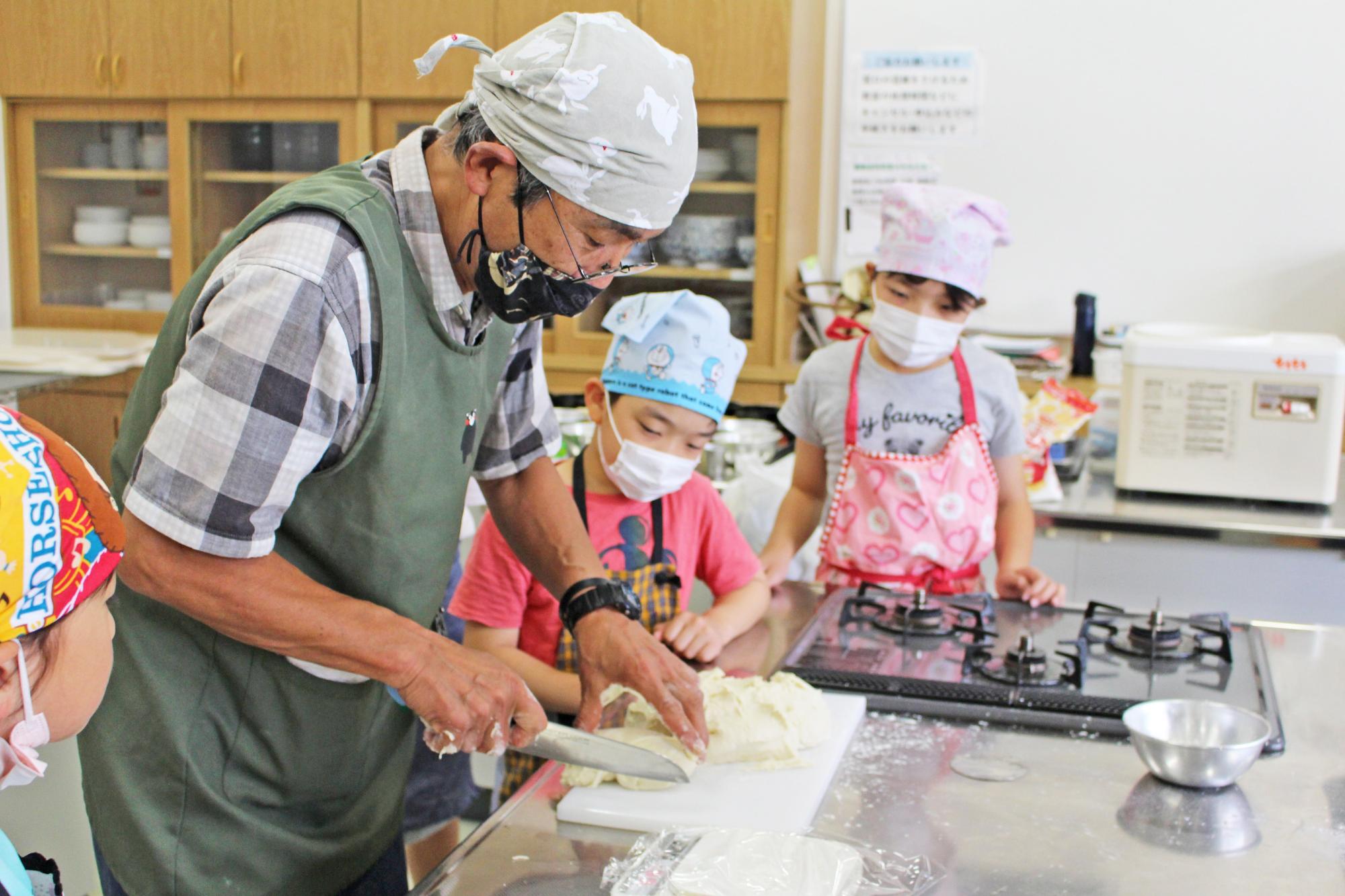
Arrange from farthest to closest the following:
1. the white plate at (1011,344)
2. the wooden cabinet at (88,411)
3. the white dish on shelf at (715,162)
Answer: the wooden cabinet at (88,411)
the white dish on shelf at (715,162)
the white plate at (1011,344)

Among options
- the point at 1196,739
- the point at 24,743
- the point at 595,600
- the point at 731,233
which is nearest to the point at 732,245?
the point at 731,233

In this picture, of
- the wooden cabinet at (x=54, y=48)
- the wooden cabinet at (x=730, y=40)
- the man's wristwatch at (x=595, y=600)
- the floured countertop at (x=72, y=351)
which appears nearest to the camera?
the man's wristwatch at (x=595, y=600)

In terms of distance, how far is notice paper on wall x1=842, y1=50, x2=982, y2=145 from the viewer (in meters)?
3.57

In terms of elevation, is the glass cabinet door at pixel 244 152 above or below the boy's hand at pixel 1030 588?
above

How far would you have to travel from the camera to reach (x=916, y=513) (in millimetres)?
1858

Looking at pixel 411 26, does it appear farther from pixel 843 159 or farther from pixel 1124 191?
pixel 1124 191

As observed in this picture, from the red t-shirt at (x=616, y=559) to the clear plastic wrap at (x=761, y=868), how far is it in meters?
0.52

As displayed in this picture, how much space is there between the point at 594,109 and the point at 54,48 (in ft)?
13.0

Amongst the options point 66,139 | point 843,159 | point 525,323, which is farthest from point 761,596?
point 66,139

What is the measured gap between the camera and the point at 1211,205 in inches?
136

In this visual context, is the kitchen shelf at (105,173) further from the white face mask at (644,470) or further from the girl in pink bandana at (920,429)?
the white face mask at (644,470)

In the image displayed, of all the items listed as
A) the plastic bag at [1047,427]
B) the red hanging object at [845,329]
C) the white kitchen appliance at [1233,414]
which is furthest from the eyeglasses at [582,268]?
the white kitchen appliance at [1233,414]

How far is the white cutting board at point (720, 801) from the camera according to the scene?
41.8 inches

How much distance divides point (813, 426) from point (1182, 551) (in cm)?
91
